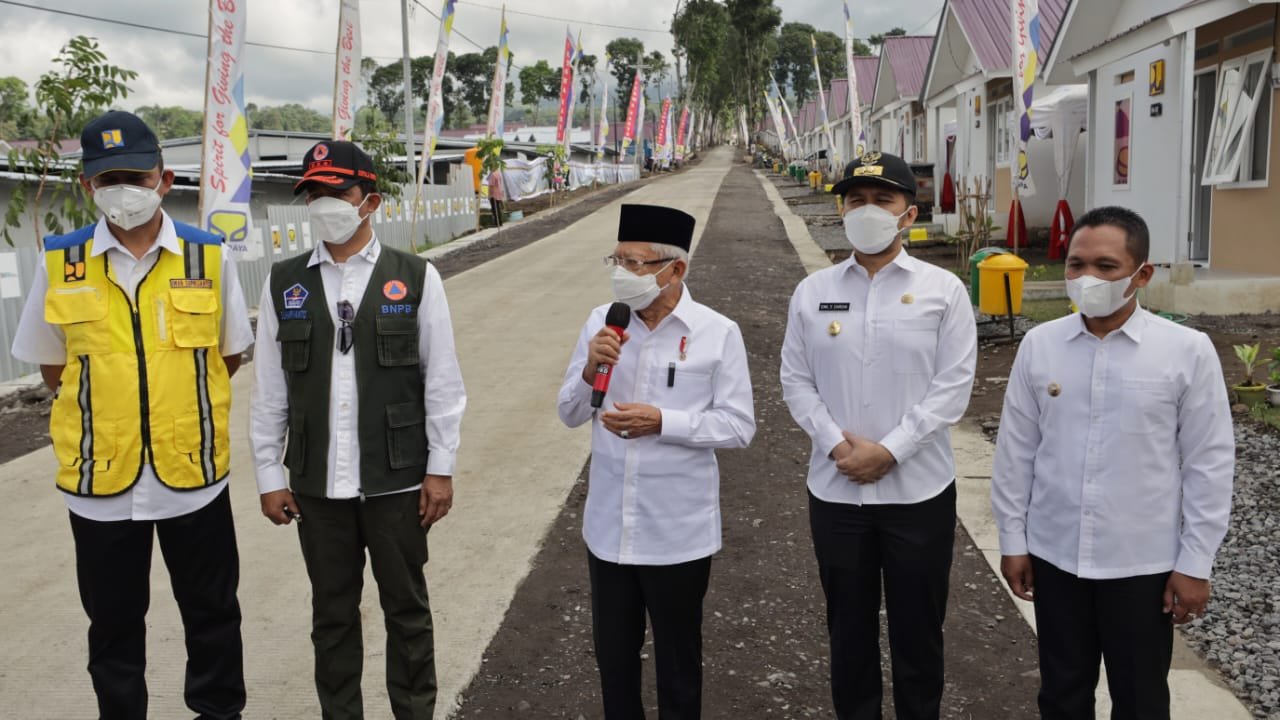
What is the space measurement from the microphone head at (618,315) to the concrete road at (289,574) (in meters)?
1.74

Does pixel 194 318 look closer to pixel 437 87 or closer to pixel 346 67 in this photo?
pixel 346 67

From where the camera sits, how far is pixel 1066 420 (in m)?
2.98

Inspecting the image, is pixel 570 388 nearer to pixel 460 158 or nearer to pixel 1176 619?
pixel 1176 619

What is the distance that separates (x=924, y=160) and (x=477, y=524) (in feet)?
88.6

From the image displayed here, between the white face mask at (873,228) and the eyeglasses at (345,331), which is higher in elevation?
the white face mask at (873,228)

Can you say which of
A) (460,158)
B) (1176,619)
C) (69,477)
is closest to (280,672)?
(69,477)

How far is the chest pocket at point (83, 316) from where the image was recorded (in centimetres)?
333

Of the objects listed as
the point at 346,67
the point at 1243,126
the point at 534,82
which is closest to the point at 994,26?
the point at 1243,126

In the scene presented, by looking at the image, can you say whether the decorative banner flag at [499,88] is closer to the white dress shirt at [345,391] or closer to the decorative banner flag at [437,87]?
the decorative banner flag at [437,87]

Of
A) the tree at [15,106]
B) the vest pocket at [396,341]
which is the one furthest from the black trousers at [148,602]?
the tree at [15,106]

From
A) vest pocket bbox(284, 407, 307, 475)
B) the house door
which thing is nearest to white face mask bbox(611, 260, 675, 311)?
vest pocket bbox(284, 407, 307, 475)

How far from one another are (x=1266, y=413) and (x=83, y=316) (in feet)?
24.5

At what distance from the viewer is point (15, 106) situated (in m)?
10.0

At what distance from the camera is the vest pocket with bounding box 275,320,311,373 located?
3.36 m
